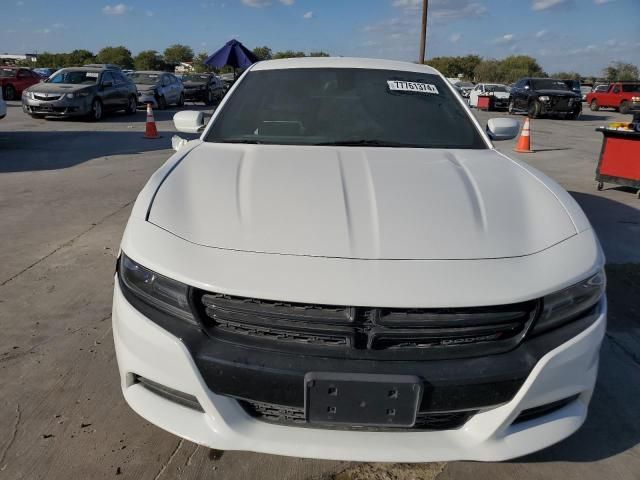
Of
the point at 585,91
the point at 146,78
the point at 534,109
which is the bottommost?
the point at 585,91

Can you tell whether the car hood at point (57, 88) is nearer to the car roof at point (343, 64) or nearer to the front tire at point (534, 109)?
the car roof at point (343, 64)


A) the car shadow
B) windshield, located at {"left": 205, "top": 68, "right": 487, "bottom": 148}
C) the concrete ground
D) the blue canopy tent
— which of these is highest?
the blue canopy tent

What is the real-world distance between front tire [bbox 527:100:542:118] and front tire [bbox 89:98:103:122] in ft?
54.6

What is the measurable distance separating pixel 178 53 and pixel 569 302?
295 feet

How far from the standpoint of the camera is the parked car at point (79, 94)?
13.5 m

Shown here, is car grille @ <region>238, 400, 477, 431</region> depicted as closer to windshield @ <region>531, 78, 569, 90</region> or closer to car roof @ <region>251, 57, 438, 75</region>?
car roof @ <region>251, 57, 438, 75</region>

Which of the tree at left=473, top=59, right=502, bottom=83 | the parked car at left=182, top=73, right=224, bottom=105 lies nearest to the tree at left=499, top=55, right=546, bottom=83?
the tree at left=473, top=59, right=502, bottom=83

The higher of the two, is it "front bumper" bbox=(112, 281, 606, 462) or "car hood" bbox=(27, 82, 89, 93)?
"car hood" bbox=(27, 82, 89, 93)

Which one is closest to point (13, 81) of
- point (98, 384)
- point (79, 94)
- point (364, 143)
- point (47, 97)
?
point (47, 97)

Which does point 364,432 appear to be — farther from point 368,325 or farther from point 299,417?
point 368,325

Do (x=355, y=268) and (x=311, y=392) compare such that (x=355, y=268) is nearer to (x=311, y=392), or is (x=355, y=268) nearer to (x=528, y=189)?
(x=311, y=392)

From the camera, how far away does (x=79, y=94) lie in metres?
13.7

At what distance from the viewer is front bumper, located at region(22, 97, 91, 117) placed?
13445 millimetres

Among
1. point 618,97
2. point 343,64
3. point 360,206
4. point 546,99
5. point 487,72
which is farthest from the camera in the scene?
point 487,72
